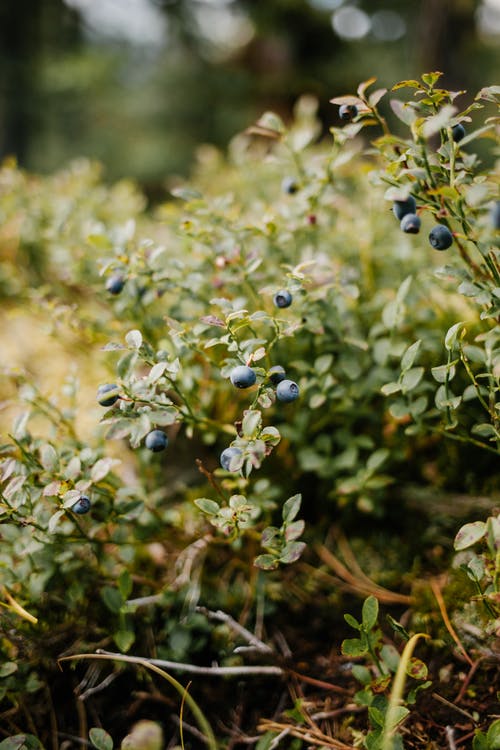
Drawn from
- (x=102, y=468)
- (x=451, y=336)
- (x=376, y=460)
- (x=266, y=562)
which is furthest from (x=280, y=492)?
(x=451, y=336)

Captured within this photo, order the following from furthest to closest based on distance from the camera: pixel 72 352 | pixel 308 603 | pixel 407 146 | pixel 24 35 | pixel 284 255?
pixel 24 35 < pixel 72 352 < pixel 284 255 < pixel 308 603 < pixel 407 146

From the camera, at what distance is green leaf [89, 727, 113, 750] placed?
81cm

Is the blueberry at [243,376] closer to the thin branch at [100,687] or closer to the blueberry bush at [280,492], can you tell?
the blueberry bush at [280,492]

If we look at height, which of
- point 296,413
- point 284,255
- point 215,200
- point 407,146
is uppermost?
point 407,146

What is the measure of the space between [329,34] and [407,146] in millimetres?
7668

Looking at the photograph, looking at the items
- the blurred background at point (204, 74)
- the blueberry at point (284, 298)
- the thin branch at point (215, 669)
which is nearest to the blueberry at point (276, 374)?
the blueberry at point (284, 298)

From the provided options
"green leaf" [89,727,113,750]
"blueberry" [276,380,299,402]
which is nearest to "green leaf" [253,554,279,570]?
"blueberry" [276,380,299,402]

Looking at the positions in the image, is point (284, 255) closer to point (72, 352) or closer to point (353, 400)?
point (353, 400)

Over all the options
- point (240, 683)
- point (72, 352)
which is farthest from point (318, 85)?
point (240, 683)

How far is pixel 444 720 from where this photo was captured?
86 centimetres

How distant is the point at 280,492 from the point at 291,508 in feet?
0.94

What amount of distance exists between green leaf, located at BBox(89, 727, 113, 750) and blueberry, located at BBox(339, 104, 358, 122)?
3.74ft

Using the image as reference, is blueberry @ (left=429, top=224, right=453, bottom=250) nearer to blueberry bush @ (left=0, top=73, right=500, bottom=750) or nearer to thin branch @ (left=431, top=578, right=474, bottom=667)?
blueberry bush @ (left=0, top=73, right=500, bottom=750)

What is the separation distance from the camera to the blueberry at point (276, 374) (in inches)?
32.3
